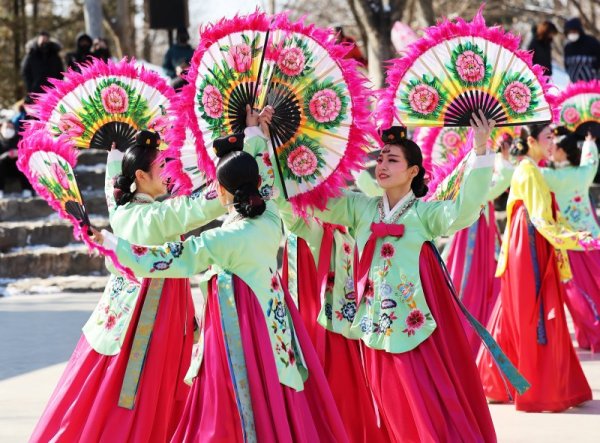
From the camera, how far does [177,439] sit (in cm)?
395

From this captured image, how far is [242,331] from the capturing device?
3975 millimetres

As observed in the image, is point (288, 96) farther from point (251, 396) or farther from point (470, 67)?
point (251, 396)

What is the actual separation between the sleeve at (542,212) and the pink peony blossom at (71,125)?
103 inches

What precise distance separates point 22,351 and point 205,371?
14.9 feet

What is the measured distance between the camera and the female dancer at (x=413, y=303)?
4.56 meters

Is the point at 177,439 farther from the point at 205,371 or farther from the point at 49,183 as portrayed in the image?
the point at 49,183

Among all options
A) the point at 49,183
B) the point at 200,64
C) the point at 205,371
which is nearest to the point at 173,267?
the point at 205,371

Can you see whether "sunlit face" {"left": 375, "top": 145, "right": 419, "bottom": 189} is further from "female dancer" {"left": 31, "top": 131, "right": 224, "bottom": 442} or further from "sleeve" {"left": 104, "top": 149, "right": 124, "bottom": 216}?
"sleeve" {"left": 104, "top": 149, "right": 124, "bottom": 216}

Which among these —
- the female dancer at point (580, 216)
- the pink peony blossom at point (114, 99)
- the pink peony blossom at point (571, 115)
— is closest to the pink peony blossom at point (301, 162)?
the pink peony blossom at point (114, 99)

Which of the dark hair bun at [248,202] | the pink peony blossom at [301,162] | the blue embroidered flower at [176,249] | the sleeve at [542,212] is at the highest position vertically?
the pink peony blossom at [301,162]

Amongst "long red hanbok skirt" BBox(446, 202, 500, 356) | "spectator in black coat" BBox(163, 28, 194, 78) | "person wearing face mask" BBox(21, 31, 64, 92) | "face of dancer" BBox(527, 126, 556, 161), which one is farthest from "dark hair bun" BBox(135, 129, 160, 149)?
"spectator in black coat" BBox(163, 28, 194, 78)

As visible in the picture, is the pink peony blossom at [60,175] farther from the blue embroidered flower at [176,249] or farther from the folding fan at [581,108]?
the folding fan at [581,108]

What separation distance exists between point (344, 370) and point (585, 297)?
3195 mm

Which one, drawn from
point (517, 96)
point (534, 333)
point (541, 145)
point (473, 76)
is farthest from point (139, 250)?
point (541, 145)
